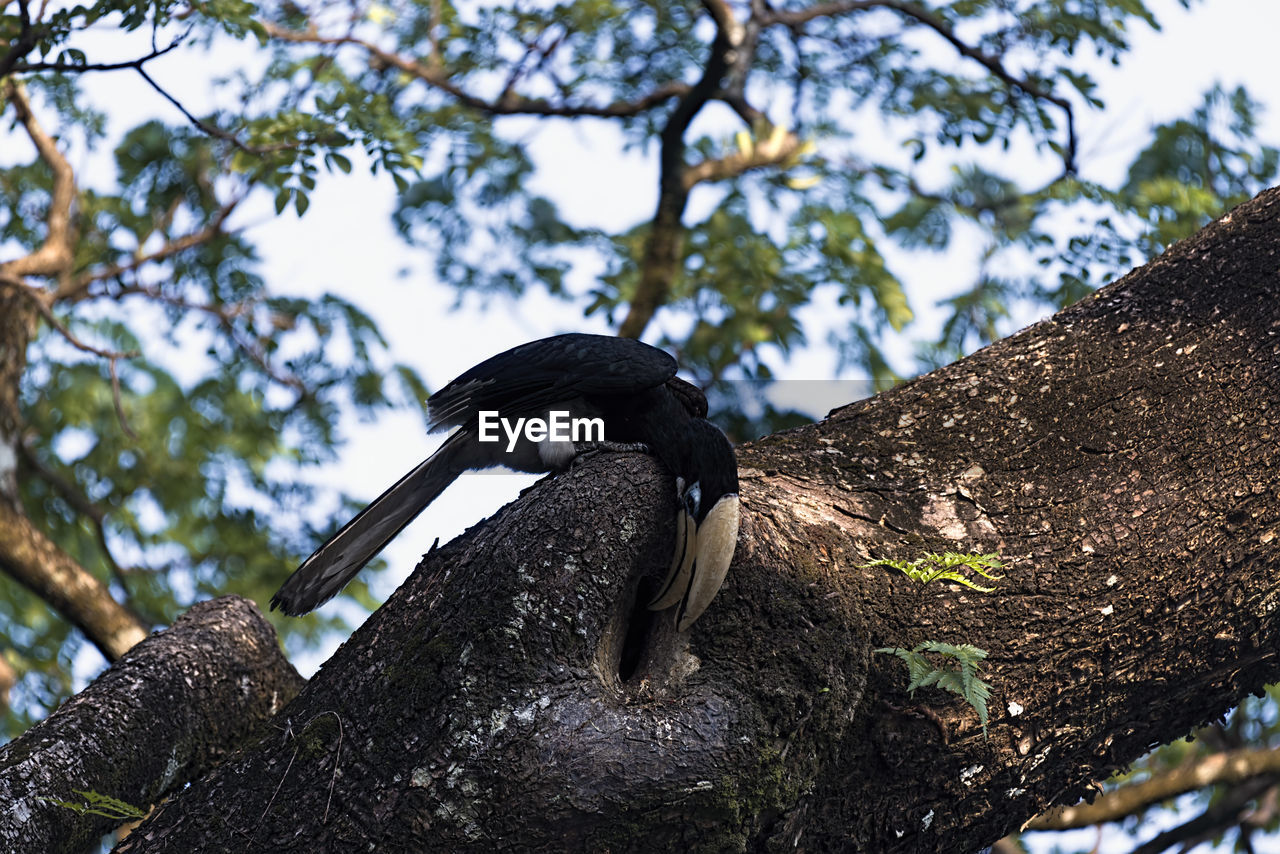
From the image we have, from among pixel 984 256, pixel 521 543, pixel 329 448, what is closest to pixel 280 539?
pixel 329 448

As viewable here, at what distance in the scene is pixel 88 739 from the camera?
7.89 ft

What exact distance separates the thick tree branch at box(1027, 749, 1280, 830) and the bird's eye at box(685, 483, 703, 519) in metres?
2.72

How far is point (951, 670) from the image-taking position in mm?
2104

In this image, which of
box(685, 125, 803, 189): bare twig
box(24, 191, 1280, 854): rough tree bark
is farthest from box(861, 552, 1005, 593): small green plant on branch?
box(685, 125, 803, 189): bare twig

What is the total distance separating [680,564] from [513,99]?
444cm

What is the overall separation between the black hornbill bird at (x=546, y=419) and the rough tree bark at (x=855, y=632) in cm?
12

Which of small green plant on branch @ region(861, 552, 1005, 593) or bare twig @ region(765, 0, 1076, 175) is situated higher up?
bare twig @ region(765, 0, 1076, 175)

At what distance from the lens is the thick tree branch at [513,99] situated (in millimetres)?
5816

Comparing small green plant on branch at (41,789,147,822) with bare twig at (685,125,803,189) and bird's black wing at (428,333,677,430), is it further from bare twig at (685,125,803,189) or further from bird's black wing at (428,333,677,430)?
bare twig at (685,125,803,189)

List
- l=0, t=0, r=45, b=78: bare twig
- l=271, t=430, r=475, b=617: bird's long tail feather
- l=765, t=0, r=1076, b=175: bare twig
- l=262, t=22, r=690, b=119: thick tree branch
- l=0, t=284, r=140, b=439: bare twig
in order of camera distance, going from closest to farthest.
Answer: l=271, t=430, r=475, b=617: bird's long tail feather, l=0, t=0, r=45, b=78: bare twig, l=0, t=284, r=140, b=439: bare twig, l=765, t=0, r=1076, b=175: bare twig, l=262, t=22, r=690, b=119: thick tree branch

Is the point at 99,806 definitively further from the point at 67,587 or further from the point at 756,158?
the point at 756,158

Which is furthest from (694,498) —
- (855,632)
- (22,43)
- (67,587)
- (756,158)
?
(756,158)

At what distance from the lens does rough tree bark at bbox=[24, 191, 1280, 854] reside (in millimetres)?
1868

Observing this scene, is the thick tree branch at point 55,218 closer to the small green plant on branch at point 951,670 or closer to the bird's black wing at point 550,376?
the bird's black wing at point 550,376
